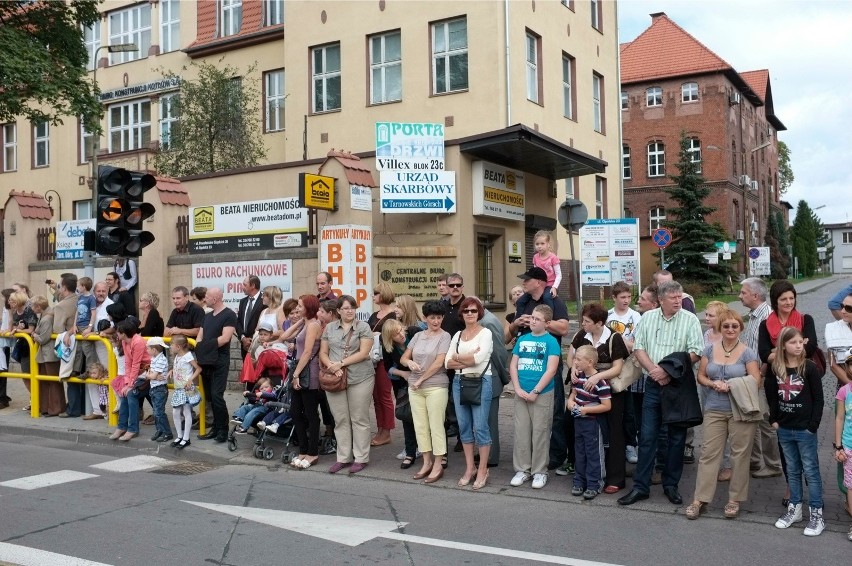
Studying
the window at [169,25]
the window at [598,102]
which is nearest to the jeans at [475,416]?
the window at [598,102]

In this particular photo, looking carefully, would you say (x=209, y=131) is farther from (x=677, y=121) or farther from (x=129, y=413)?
(x=677, y=121)

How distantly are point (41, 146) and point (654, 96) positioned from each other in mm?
35946

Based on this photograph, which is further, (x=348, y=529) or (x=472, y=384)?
(x=472, y=384)

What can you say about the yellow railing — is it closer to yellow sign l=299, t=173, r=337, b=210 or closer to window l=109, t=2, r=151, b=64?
yellow sign l=299, t=173, r=337, b=210

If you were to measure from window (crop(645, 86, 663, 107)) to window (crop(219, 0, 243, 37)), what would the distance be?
31550 mm

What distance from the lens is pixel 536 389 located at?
7730 millimetres

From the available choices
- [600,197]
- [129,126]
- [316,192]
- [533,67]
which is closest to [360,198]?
[316,192]

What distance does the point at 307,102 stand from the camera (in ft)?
82.6

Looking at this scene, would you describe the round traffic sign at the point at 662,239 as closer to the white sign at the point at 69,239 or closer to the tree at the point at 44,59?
the white sign at the point at 69,239

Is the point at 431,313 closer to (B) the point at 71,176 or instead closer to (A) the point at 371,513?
(A) the point at 371,513

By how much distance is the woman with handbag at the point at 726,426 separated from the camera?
21.9ft

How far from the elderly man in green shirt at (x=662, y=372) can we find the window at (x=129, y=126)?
26221 millimetres

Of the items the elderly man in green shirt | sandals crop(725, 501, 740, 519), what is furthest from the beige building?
sandals crop(725, 501, 740, 519)

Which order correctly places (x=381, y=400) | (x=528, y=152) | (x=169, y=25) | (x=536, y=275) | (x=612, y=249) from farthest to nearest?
(x=169, y=25)
(x=612, y=249)
(x=528, y=152)
(x=381, y=400)
(x=536, y=275)
